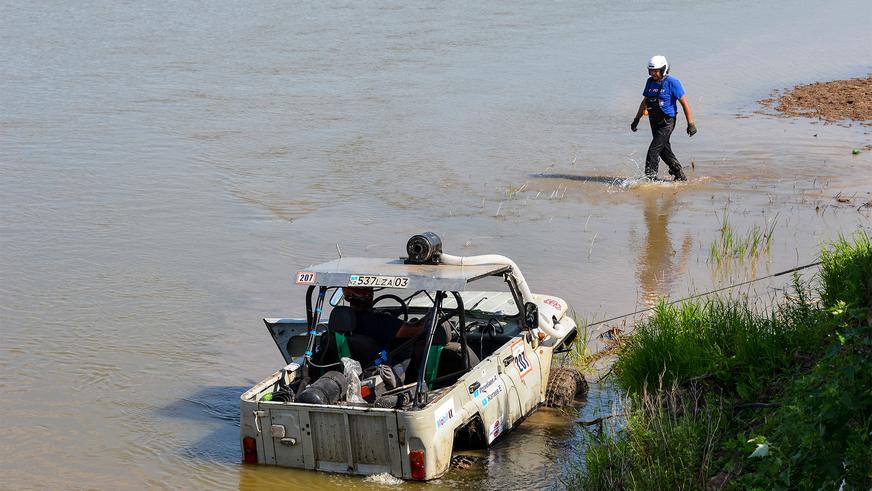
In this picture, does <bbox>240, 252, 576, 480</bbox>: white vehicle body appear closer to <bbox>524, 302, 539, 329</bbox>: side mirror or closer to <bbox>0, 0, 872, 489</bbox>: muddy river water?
<bbox>524, 302, 539, 329</bbox>: side mirror

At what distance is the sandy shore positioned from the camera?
2277cm

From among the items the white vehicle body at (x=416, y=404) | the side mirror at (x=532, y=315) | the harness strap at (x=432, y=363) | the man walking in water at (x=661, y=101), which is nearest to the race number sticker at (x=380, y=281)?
the white vehicle body at (x=416, y=404)

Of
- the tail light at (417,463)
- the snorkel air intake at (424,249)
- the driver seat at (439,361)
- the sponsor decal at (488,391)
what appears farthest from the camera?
the driver seat at (439,361)

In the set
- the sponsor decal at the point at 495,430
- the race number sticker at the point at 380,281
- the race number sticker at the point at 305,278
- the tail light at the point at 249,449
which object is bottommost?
the sponsor decal at the point at 495,430

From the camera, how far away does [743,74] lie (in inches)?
1118

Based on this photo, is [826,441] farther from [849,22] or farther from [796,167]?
[849,22]

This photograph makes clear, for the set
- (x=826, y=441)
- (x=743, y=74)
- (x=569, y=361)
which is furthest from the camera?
(x=743, y=74)

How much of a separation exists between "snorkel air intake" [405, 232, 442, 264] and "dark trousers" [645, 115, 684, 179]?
30.5ft

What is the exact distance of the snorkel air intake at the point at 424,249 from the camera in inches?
328

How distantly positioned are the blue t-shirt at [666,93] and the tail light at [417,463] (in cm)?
1040

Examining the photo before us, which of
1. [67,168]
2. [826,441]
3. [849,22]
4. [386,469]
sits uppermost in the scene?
[849,22]

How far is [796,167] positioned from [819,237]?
454 centimetres

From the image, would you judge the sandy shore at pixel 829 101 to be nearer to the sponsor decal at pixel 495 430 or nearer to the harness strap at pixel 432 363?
the sponsor decal at pixel 495 430

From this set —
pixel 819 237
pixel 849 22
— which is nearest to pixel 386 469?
pixel 819 237
